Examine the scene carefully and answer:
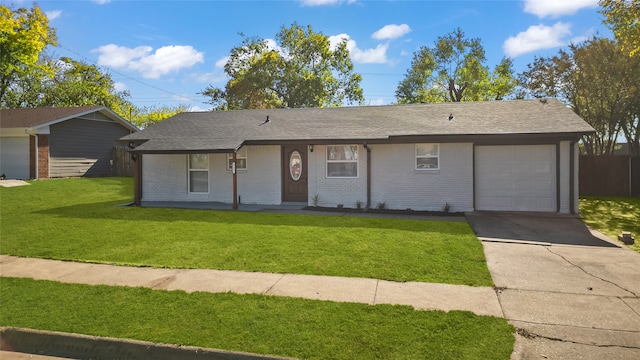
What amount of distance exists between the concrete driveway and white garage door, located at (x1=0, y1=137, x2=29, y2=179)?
23764mm

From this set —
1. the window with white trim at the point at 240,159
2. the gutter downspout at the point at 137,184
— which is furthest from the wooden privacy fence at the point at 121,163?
the window with white trim at the point at 240,159

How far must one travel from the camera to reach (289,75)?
1427 inches

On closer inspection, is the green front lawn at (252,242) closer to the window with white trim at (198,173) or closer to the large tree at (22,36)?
the window with white trim at (198,173)

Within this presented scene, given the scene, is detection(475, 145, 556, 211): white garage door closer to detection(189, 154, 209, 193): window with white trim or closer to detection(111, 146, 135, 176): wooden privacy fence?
detection(189, 154, 209, 193): window with white trim

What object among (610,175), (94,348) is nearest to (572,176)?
(610,175)

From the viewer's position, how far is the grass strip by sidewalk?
3.83 meters

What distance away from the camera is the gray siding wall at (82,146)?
22734mm

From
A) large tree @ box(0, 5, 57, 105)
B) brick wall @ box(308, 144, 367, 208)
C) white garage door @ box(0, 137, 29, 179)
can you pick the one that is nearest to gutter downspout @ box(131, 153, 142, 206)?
brick wall @ box(308, 144, 367, 208)

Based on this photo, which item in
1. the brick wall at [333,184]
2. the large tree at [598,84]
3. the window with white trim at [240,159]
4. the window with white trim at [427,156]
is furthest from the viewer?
the large tree at [598,84]

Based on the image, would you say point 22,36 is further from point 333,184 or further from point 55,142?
point 333,184

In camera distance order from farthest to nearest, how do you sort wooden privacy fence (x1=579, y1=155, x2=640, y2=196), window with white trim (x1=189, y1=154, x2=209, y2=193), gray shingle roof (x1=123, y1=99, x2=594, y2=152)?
wooden privacy fence (x1=579, y1=155, x2=640, y2=196) < window with white trim (x1=189, y1=154, x2=209, y2=193) < gray shingle roof (x1=123, y1=99, x2=594, y2=152)

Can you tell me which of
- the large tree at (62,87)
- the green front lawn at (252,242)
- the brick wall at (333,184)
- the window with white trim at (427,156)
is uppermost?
the large tree at (62,87)

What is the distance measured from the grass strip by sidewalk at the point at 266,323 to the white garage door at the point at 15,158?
67.6 ft

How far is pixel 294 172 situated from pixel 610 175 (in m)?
14.7
